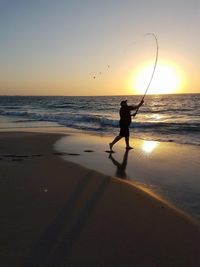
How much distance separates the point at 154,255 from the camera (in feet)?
13.0

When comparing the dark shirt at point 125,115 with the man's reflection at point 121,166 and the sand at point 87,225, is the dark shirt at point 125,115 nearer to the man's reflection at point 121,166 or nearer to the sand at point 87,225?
the man's reflection at point 121,166

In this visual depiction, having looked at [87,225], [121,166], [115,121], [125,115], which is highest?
[125,115]

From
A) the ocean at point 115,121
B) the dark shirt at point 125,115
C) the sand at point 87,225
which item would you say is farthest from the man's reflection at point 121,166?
the ocean at point 115,121

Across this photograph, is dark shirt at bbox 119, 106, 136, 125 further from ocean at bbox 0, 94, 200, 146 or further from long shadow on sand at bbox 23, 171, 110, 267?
long shadow on sand at bbox 23, 171, 110, 267

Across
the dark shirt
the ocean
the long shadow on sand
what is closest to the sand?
the long shadow on sand

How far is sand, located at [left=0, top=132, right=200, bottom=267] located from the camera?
152 inches

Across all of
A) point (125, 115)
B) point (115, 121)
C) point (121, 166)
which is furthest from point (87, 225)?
point (115, 121)

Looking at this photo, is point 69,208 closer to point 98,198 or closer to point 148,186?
point 98,198

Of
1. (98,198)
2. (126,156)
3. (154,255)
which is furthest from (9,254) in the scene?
(126,156)

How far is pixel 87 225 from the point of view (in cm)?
468

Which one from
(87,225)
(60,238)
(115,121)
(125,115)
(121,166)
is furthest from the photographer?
(115,121)

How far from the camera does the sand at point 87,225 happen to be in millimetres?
3855

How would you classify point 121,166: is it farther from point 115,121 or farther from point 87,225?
point 115,121

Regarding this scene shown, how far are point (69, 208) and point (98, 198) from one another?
2.27ft
